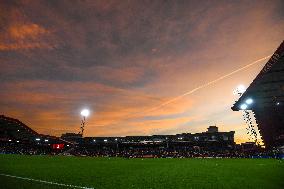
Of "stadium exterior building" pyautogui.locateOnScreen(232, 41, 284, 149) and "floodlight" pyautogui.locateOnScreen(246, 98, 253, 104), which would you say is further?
"floodlight" pyautogui.locateOnScreen(246, 98, 253, 104)

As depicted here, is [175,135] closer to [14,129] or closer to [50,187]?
[14,129]

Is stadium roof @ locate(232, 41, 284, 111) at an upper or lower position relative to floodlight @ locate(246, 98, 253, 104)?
lower

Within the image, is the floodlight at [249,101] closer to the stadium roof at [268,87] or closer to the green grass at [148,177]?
the stadium roof at [268,87]

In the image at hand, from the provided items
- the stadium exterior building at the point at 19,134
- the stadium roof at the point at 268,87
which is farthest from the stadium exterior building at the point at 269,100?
the stadium exterior building at the point at 19,134

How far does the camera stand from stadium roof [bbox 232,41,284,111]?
2013 cm

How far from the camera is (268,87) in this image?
26859 millimetres

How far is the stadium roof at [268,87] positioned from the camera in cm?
2013

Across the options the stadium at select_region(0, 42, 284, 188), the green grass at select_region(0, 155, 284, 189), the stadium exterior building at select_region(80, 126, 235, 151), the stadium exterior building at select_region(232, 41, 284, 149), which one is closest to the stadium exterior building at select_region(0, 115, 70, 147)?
the stadium at select_region(0, 42, 284, 188)

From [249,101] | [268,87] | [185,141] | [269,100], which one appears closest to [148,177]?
[268,87]

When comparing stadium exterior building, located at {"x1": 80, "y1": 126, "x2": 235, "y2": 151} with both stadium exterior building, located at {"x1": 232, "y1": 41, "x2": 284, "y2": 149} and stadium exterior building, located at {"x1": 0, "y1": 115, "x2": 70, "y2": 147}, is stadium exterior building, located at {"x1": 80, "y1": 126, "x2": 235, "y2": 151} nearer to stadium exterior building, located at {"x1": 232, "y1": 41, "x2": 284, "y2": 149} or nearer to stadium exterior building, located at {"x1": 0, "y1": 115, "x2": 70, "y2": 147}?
stadium exterior building, located at {"x1": 0, "y1": 115, "x2": 70, "y2": 147}

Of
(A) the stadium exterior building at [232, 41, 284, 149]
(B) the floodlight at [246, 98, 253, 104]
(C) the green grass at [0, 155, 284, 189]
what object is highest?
(B) the floodlight at [246, 98, 253, 104]

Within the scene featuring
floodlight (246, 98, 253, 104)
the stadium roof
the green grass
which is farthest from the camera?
floodlight (246, 98, 253, 104)

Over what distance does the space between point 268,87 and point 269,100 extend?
19.2 ft

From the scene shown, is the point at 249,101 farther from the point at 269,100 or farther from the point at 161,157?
the point at 161,157
